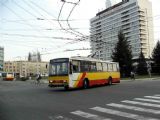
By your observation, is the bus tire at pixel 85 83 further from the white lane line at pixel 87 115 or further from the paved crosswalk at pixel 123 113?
the white lane line at pixel 87 115

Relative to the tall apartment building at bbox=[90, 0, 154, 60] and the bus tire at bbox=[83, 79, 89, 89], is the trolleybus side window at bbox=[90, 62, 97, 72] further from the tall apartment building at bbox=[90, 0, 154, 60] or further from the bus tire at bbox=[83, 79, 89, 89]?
the tall apartment building at bbox=[90, 0, 154, 60]

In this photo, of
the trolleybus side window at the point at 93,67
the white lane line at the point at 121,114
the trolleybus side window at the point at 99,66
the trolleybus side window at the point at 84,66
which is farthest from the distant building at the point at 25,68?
the white lane line at the point at 121,114

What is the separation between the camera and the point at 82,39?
29.6 metres

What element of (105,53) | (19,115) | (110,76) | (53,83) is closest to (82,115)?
(19,115)

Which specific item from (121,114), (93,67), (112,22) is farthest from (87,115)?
(112,22)

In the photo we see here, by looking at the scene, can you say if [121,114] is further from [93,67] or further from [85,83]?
[93,67]

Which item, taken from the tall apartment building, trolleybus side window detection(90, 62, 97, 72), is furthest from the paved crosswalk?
the tall apartment building

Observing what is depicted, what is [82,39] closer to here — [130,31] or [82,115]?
[82,115]

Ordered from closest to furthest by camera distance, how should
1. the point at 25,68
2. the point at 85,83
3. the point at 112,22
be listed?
the point at 85,83, the point at 112,22, the point at 25,68

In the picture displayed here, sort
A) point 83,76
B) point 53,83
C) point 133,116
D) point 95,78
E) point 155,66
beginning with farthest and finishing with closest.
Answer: point 155,66
point 95,78
point 83,76
point 53,83
point 133,116

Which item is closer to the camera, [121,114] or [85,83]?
[121,114]

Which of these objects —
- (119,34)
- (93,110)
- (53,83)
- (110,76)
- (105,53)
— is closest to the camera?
(93,110)

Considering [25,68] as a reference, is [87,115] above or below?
below

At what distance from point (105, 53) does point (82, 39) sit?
258 ft
